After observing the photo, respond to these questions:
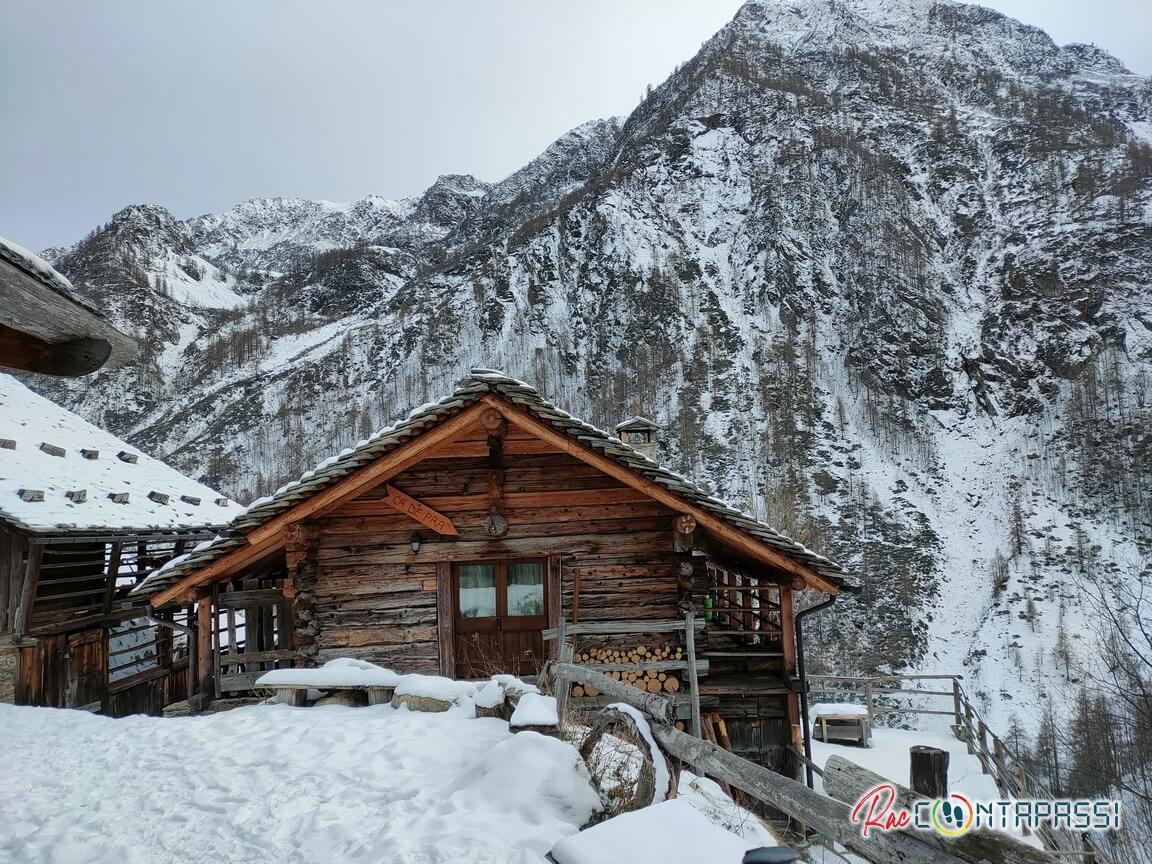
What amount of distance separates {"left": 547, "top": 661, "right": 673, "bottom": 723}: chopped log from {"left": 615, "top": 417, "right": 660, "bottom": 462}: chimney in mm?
9950

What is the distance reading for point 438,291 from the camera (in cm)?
6738

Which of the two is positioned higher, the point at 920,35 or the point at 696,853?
the point at 920,35

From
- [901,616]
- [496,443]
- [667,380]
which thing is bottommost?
[901,616]

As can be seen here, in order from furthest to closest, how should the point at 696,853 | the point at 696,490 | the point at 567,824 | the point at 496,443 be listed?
1. the point at 496,443
2. the point at 696,490
3. the point at 567,824
4. the point at 696,853

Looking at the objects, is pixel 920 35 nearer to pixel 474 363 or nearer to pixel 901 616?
pixel 474 363

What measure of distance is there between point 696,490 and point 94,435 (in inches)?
665

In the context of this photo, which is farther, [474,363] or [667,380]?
[474,363]

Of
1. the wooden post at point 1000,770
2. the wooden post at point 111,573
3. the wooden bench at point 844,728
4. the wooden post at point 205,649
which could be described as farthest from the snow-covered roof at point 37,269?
the wooden bench at point 844,728

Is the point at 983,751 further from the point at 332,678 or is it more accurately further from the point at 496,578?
the point at 332,678

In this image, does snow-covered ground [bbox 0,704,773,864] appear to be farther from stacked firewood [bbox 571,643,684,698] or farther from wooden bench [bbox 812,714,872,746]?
wooden bench [bbox 812,714,872,746]

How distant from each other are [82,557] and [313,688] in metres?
9.16

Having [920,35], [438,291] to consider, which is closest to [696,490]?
[438,291]

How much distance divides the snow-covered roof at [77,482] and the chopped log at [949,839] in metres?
13.3

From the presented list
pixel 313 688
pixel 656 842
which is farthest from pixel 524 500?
pixel 656 842
